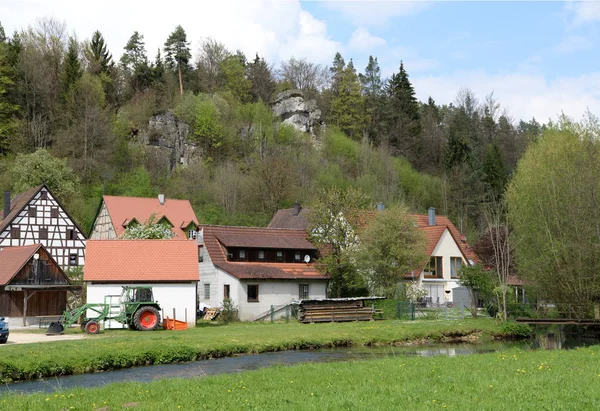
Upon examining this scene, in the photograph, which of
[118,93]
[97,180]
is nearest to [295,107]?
[118,93]

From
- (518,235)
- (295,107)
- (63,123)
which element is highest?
(295,107)

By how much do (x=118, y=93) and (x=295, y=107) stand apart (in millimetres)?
25369

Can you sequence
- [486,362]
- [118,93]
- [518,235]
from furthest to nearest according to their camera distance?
1. [118,93]
2. [518,235]
3. [486,362]

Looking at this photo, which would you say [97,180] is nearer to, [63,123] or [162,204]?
[63,123]

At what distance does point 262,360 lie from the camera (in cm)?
2538

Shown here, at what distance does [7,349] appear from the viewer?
24625mm

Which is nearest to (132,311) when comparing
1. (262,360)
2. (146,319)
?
(146,319)

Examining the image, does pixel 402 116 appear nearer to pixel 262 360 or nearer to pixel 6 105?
pixel 6 105

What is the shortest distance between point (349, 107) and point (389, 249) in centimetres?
6117

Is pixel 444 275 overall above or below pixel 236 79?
below

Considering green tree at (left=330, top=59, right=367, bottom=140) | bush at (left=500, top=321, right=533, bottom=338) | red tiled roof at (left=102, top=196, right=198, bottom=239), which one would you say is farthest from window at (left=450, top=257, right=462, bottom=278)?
green tree at (left=330, top=59, right=367, bottom=140)

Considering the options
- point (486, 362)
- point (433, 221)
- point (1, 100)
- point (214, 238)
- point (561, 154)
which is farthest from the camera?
point (1, 100)

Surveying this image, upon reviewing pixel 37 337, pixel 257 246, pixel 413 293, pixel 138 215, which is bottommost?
pixel 37 337

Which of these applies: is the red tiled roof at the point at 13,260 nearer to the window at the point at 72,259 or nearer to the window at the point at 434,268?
the window at the point at 72,259
